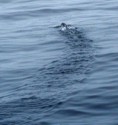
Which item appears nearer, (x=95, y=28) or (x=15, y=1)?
(x=95, y=28)

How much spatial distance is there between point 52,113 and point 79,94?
3.70ft

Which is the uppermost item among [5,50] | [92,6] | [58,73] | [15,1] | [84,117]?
[15,1]

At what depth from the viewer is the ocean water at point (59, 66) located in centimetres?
924

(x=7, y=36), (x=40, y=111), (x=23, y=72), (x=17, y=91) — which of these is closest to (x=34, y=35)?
(x=7, y=36)

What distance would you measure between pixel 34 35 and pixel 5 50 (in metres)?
1.61

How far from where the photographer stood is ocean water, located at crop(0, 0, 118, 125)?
924cm

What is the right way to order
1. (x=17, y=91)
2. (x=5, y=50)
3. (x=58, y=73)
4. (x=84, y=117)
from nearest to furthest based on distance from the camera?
(x=84, y=117) < (x=17, y=91) < (x=58, y=73) < (x=5, y=50)

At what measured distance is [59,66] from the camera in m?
11.8

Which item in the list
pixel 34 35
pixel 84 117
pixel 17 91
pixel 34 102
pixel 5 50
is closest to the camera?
pixel 84 117

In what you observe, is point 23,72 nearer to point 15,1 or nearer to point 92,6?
point 92,6

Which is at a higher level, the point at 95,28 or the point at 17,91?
the point at 95,28

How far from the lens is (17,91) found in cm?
1041

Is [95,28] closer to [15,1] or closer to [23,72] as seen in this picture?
[23,72]

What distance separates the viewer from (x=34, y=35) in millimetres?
15062
